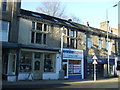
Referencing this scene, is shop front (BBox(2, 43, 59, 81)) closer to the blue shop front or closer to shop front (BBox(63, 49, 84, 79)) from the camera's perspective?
shop front (BBox(63, 49, 84, 79))

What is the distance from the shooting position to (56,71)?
21.0 m

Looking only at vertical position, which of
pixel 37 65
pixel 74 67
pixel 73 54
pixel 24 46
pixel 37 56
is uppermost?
pixel 24 46

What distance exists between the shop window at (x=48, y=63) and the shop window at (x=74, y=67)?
2874 millimetres

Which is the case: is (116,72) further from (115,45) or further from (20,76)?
(20,76)

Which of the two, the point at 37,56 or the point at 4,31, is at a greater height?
the point at 4,31

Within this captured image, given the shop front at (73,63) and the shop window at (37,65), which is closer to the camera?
the shop window at (37,65)

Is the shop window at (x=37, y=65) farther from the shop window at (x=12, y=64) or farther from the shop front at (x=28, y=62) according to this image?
the shop window at (x=12, y=64)

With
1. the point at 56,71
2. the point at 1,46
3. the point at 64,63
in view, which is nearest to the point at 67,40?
the point at 64,63

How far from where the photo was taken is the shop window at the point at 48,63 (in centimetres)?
2060

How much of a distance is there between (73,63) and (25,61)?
23.6 ft

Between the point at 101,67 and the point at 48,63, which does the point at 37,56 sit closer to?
the point at 48,63

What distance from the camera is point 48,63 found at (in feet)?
68.5

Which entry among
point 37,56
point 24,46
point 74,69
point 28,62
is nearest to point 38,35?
point 37,56

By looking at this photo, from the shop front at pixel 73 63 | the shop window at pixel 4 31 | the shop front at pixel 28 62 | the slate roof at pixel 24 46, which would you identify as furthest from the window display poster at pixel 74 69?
the shop window at pixel 4 31
